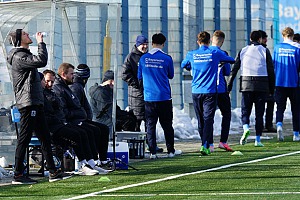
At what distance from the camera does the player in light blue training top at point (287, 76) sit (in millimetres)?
20609

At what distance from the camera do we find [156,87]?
56.9 feet

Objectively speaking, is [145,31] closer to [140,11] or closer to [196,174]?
[140,11]

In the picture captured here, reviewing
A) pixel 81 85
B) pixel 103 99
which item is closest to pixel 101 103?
pixel 103 99

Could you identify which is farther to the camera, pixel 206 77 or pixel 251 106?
pixel 251 106

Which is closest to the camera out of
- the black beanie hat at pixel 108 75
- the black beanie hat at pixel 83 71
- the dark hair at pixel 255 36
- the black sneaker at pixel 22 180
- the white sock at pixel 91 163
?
the black sneaker at pixel 22 180

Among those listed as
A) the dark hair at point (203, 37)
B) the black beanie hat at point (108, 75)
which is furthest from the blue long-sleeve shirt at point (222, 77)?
the black beanie hat at point (108, 75)

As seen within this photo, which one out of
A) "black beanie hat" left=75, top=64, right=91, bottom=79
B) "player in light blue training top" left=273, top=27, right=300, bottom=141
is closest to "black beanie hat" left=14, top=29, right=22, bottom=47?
"black beanie hat" left=75, top=64, right=91, bottom=79

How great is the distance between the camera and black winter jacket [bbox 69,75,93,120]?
1609 centimetres

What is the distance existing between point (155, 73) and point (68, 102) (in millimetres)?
2252

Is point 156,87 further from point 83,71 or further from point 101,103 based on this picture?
point 83,71

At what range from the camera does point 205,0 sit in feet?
96.5

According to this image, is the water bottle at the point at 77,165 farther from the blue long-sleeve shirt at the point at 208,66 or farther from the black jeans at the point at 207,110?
the blue long-sleeve shirt at the point at 208,66

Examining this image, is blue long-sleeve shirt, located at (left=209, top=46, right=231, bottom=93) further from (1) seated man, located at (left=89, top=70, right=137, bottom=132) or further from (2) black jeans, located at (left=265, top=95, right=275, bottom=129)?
(2) black jeans, located at (left=265, top=95, right=275, bottom=129)

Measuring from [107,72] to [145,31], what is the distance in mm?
8168
